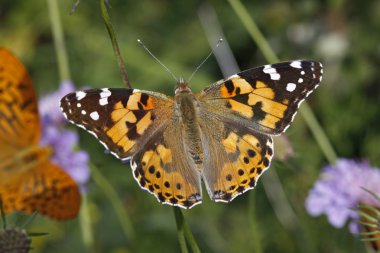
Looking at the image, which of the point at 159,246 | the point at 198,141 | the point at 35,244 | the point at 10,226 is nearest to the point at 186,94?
the point at 198,141

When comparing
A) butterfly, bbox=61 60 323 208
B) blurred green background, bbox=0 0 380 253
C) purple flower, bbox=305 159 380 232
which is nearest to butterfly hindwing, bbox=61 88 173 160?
butterfly, bbox=61 60 323 208

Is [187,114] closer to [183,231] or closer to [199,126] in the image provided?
[199,126]

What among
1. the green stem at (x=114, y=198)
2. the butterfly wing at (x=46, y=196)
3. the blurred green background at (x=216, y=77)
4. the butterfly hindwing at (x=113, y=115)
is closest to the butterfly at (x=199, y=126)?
the butterfly hindwing at (x=113, y=115)

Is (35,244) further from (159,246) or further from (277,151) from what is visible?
(277,151)

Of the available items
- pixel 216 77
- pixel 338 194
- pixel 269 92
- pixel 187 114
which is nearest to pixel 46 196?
pixel 187 114

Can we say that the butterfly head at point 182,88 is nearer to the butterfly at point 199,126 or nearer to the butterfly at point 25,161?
the butterfly at point 199,126

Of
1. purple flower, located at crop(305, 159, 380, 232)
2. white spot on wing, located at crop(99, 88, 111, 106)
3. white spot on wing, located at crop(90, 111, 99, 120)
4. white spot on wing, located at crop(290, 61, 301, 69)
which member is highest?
white spot on wing, located at crop(99, 88, 111, 106)

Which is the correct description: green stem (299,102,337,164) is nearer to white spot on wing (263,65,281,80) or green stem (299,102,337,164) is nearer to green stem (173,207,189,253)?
white spot on wing (263,65,281,80)
